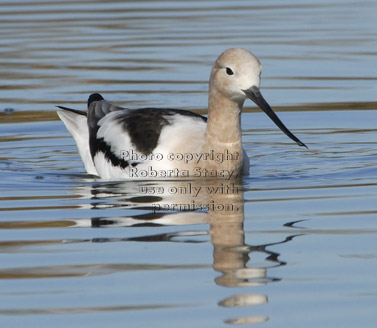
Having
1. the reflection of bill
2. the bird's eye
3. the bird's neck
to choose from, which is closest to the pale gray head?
the bird's eye

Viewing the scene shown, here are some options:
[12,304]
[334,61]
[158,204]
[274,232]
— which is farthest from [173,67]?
[12,304]

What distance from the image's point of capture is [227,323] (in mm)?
5445

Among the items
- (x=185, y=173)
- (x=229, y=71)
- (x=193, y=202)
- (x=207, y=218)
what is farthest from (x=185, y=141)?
(x=207, y=218)

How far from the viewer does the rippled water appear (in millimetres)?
5812

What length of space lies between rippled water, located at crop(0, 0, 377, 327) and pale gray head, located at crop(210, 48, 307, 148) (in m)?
0.69

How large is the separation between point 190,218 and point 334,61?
24.3 feet

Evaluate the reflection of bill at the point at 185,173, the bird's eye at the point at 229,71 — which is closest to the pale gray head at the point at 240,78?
the bird's eye at the point at 229,71

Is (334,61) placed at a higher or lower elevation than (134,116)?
higher

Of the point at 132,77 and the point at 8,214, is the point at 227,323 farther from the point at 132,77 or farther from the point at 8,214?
the point at 132,77

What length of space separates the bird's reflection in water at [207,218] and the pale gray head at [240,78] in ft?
2.31

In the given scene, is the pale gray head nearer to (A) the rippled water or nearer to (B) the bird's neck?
(B) the bird's neck

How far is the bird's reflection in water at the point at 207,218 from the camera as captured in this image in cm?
618

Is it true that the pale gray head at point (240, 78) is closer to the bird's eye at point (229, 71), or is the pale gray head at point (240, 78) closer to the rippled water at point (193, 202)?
the bird's eye at point (229, 71)

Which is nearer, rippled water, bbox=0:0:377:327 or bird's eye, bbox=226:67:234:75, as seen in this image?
rippled water, bbox=0:0:377:327
